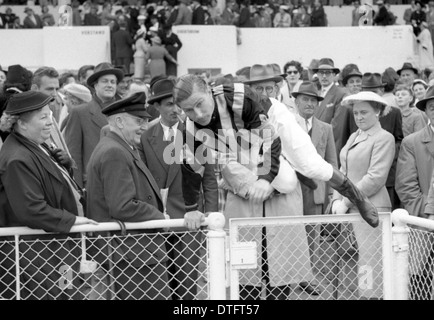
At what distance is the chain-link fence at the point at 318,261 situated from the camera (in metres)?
5.51

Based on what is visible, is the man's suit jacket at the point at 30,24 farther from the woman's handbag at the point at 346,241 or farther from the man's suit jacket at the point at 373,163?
the woman's handbag at the point at 346,241

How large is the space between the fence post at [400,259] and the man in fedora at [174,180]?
1.19m

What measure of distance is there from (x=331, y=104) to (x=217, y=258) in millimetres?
4542

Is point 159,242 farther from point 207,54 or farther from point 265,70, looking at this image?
point 207,54

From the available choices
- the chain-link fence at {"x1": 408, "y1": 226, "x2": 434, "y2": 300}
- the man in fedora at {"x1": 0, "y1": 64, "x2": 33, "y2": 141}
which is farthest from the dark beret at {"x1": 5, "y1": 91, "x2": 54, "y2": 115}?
the chain-link fence at {"x1": 408, "y1": 226, "x2": 434, "y2": 300}

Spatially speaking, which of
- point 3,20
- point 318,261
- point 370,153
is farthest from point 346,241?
point 3,20

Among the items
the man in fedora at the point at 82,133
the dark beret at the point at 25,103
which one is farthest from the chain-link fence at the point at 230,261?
the man in fedora at the point at 82,133

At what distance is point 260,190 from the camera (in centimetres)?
580

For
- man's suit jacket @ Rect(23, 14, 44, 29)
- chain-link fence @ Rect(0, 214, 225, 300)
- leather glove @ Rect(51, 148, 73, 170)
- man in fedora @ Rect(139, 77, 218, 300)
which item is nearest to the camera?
chain-link fence @ Rect(0, 214, 225, 300)

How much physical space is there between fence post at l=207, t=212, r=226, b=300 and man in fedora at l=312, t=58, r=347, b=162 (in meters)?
3.89

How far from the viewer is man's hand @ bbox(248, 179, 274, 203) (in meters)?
5.80

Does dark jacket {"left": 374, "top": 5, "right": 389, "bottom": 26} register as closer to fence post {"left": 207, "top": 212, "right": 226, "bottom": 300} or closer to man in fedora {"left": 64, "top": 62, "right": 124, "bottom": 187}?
man in fedora {"left": 64, "top": 62, "right": 124, "bottom": 187}

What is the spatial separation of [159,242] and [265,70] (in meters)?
3.25
